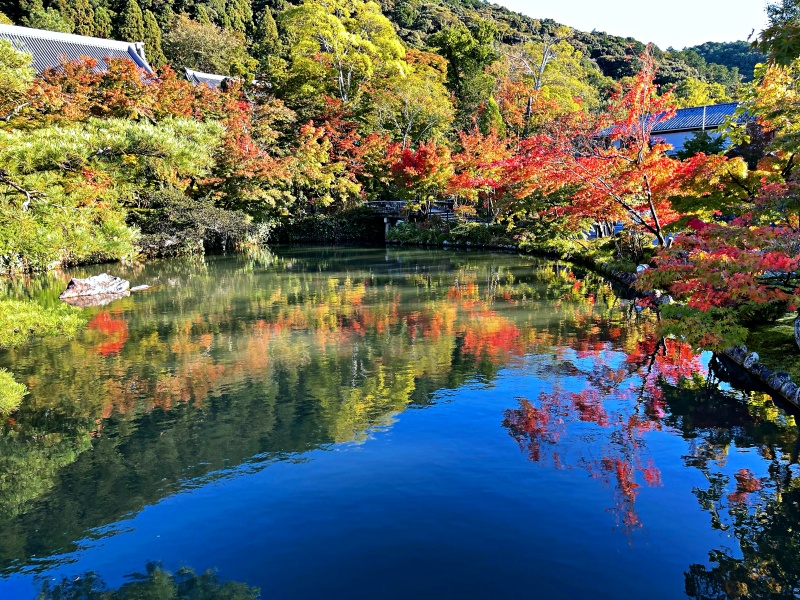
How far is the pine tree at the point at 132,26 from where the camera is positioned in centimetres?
3844

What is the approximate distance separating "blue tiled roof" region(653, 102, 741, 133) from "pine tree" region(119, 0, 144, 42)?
30.7 m

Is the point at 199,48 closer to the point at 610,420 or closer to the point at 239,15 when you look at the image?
the point at 239,15

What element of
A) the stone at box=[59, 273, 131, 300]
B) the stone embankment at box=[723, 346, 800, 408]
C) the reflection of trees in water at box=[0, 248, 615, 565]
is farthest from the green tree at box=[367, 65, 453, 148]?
the stone embankment at box=[723, 346, 800, 408]

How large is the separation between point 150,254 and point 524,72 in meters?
23.1

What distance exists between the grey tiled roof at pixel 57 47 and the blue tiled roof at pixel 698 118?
25.6 metres

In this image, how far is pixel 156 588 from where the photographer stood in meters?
4.17

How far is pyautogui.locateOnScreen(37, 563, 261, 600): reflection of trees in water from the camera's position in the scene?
4082 millimetres

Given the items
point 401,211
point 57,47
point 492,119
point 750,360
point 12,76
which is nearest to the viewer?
point 750,360

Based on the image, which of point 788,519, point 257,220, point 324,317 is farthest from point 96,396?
point 257,220

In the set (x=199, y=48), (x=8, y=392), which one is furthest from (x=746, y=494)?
(x=199, y=48)

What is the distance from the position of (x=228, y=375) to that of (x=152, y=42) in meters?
37.6

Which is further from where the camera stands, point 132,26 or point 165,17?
point 165,17

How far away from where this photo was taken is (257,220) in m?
28.2

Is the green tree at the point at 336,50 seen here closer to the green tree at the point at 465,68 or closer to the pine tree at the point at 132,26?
the green tree at the point at 465,68
